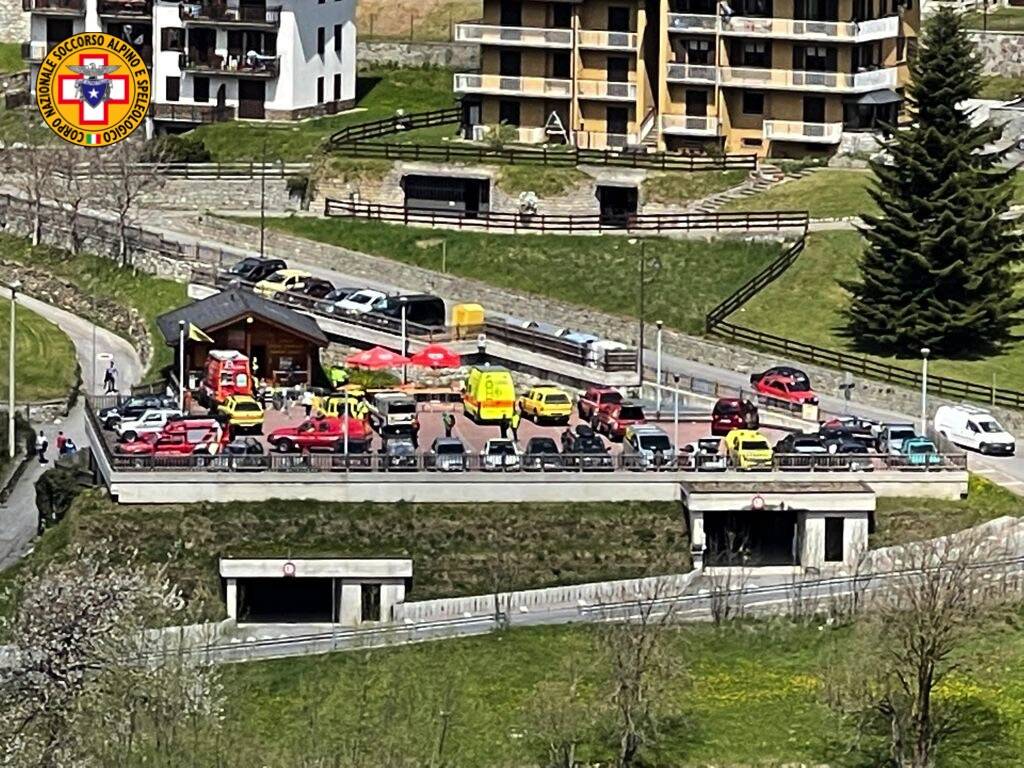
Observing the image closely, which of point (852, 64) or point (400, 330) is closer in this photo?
point (400, 330)

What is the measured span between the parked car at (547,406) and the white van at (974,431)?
1078cm

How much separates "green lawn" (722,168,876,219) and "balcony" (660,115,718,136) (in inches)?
212

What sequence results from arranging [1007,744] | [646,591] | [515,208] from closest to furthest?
1. [1007,744]
2. [646,591]
3. [515,208]

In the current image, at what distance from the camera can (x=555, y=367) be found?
11262 cm

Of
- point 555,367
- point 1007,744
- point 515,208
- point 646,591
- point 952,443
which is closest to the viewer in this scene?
point 1007,744

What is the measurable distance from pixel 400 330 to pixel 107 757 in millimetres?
40019

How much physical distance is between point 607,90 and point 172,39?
18.5 m

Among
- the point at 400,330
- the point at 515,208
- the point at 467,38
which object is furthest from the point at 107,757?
the point at 467,38

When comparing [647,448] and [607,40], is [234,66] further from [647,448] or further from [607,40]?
[647,448]

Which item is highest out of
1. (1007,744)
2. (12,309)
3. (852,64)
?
(852,64)

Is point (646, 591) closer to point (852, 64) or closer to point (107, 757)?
point (107, 757)

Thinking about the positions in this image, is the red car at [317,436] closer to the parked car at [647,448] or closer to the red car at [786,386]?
the parked car at [647,448]

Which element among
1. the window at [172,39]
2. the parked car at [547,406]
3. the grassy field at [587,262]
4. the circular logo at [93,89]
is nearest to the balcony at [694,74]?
the grassy field at [587,262]

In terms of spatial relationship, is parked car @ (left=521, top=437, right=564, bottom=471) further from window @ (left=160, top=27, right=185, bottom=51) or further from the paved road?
window @ (left=160, top=27, right=185, bottom=51)
